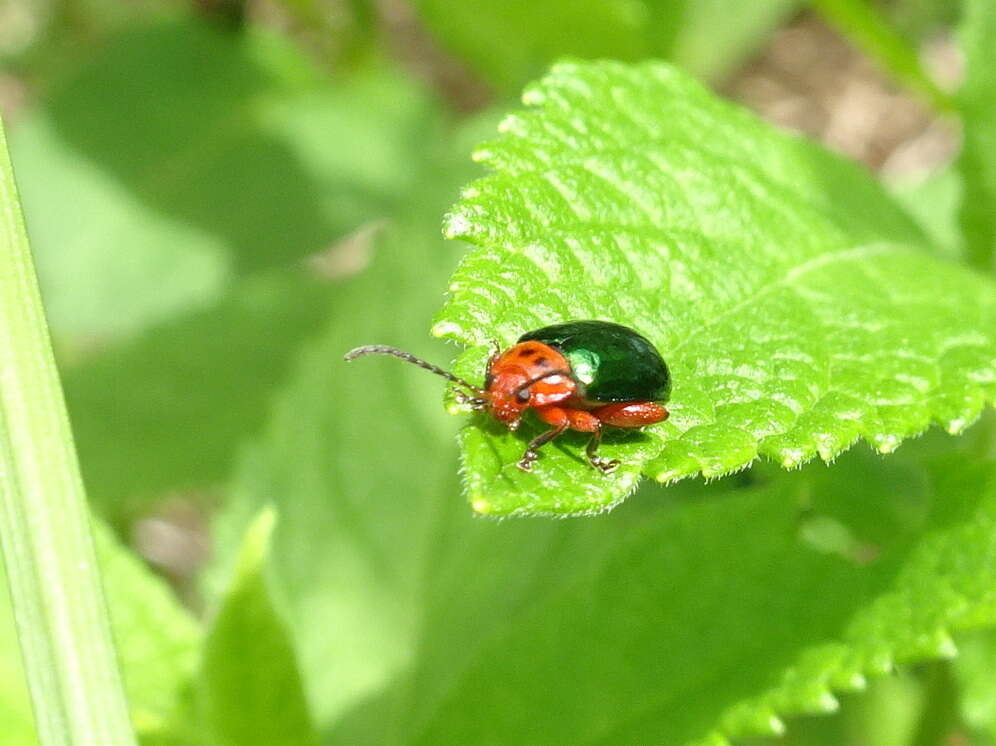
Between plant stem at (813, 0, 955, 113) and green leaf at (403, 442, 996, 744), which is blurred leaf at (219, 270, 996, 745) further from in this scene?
plant stem at (813, 0, 955, 113)

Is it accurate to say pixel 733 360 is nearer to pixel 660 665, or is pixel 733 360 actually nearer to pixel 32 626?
pixel 660 665

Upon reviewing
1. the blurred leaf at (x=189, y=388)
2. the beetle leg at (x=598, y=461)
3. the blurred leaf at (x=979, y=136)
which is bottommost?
the beetle leg at (x=598, y=461)

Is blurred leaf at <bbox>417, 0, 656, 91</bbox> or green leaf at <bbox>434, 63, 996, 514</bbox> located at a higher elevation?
blurred leaf at <bbox>417, 0, 656, 91</bbox>

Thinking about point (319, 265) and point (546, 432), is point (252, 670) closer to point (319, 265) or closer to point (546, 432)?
point (546, 432)

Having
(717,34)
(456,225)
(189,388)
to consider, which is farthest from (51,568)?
(717,34)

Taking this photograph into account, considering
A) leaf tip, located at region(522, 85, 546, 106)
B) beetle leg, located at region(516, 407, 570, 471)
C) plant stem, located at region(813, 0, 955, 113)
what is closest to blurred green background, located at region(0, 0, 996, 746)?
plant stem, located at region(813, 0, 955, 113)

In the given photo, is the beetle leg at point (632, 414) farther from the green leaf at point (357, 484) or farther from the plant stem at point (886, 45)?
the plant stem at point (886, 45)

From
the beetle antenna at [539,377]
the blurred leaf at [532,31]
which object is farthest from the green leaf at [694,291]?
the blurred leaf at [532,31]
